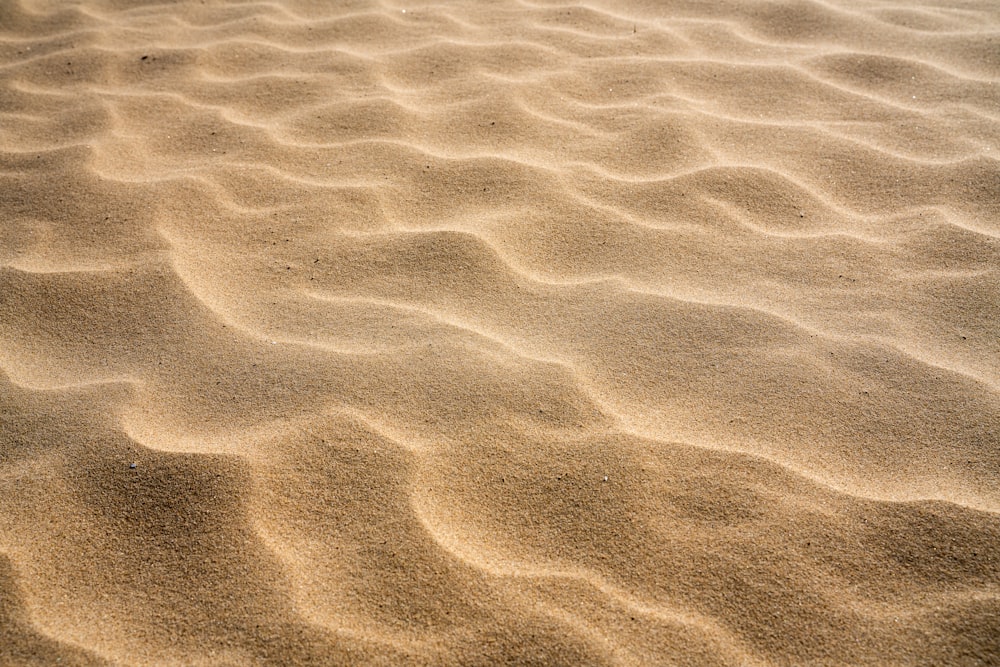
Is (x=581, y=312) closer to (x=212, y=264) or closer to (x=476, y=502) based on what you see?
(x=476, y=502)

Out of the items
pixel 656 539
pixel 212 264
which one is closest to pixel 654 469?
pixel 656 539

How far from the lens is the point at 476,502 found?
1307mm

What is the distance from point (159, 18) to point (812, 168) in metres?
2.29

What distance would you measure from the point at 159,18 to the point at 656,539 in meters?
2.64

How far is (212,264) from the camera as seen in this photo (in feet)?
5.97

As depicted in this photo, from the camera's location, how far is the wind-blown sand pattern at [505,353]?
1.18 meters

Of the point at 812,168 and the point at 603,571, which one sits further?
the point at 812,168

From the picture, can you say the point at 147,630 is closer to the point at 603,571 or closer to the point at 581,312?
the point at 603,571

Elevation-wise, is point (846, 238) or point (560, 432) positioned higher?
point (846, 238)

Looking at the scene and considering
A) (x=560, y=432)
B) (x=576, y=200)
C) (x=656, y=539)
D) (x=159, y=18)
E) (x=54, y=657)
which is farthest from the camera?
(x=159, y=18)

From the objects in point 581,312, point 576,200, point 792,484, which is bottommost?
point 792,484

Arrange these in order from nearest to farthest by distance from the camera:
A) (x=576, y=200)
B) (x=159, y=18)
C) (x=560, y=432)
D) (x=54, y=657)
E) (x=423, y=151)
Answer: (x=54, y=657)
(x=560, y=432)
(x=576, y=200)
(x=423, y=151)
(x=159, y=18)

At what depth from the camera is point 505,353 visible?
1.57 meters

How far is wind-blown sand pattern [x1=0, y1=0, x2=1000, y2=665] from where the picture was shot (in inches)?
46.5
